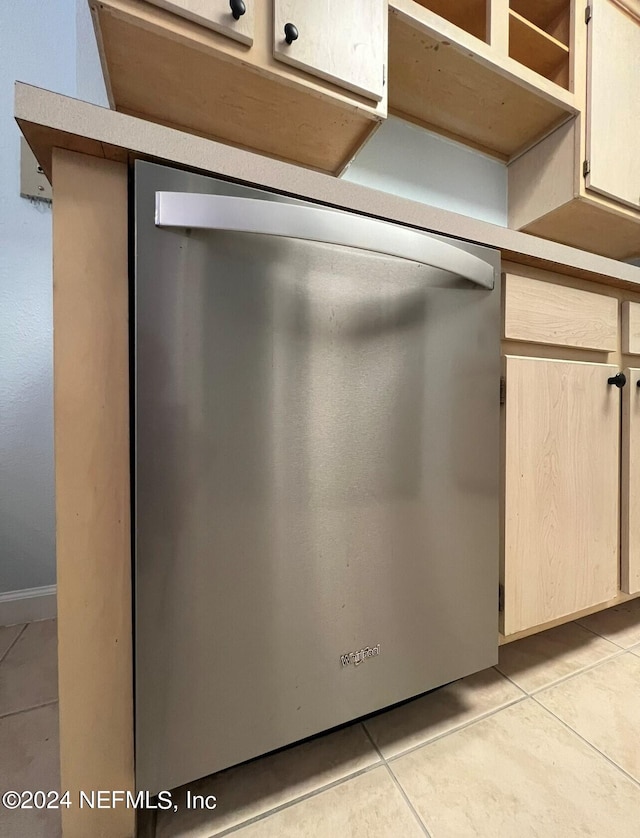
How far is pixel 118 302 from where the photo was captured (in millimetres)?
435

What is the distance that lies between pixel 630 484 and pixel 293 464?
0.87 meters

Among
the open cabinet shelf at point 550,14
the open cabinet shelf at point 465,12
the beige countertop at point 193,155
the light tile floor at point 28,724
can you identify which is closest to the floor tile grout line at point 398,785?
the light tile floor at point 28,724

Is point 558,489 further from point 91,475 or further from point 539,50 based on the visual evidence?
point 539,50

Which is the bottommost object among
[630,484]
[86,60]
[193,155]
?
[630,484]

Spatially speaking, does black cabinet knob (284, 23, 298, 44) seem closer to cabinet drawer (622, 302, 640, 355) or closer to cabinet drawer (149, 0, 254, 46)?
cabinet drawer (149, 0, 254, 46)

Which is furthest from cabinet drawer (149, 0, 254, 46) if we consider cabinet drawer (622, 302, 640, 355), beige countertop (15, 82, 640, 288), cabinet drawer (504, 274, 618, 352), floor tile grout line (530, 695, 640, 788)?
floor tile grout line (530, 695, 640, 788)

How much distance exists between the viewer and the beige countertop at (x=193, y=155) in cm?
38

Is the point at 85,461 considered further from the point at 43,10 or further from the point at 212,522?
the point at 43,10

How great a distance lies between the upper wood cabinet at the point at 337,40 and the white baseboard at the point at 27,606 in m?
1.38

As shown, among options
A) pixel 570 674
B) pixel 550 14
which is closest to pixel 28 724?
pixel 570 674

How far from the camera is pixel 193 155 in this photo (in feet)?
1.44

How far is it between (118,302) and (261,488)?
0.29m

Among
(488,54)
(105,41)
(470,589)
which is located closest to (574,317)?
(470,589)

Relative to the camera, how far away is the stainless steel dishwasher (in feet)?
1.43
